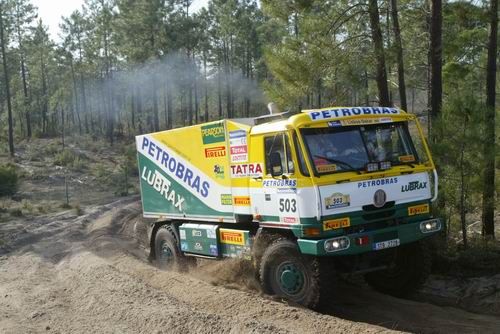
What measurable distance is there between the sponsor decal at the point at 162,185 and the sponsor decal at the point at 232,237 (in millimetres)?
1595

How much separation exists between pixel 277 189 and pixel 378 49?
19.6ft

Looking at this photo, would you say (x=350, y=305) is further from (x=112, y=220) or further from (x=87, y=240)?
(x=112, y=220)

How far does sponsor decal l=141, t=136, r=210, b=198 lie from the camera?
408 inches

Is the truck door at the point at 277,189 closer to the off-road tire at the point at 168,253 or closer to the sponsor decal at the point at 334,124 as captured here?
the sponsor decal at the point at 334,124

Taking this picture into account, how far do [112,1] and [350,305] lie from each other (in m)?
48.0

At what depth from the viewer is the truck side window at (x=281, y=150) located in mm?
7952

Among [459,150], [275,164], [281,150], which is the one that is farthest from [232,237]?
[459,150]

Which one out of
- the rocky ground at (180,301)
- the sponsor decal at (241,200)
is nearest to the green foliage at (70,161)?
the rocky ground at (180,301)

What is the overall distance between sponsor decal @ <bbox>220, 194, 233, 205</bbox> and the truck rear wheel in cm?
137

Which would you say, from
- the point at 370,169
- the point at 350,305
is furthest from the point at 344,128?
the point at 350,305

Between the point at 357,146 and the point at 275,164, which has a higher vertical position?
the point at 357,146

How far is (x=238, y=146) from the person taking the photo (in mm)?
9172

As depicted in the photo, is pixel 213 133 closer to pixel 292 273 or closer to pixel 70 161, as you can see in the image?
pixel 292 273

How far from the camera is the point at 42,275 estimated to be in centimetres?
1195
